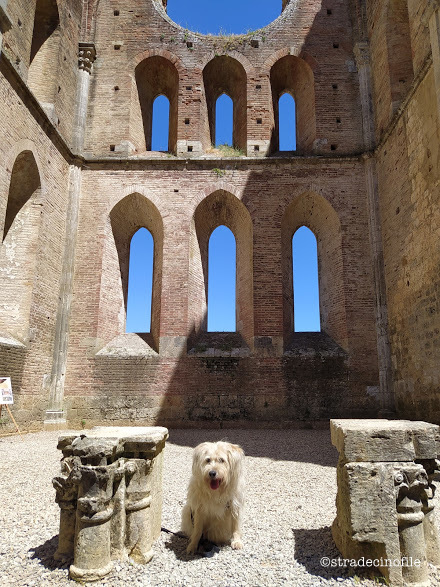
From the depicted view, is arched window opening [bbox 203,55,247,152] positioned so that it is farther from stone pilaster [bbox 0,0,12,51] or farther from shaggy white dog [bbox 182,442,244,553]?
shaggy white dog [bbox 182,442,244,553]

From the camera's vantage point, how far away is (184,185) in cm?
1135

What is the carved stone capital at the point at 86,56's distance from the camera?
12.1 meters

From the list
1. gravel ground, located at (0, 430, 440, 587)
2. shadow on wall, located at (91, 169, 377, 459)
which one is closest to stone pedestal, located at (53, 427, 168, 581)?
gravel ground, located at (0, 430, 440, 587)

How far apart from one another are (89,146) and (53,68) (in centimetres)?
203

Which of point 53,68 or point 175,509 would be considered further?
point 53,68

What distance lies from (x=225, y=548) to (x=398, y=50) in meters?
12.0

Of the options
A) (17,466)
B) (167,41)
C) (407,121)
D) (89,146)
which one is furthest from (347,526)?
(167,41)

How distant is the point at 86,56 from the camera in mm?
12156

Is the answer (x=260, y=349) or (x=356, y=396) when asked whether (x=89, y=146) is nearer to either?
(x=260, y=349)

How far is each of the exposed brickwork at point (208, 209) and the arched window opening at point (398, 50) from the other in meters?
0.04

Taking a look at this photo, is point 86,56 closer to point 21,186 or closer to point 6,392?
point 21,186

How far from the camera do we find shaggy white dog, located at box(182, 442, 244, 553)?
10.0ft

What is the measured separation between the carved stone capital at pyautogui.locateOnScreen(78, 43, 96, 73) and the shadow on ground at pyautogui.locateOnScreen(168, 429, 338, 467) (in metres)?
10.4

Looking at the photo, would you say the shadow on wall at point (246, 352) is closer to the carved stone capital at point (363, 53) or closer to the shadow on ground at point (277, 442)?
the shadow on ground at point (277, 442)
